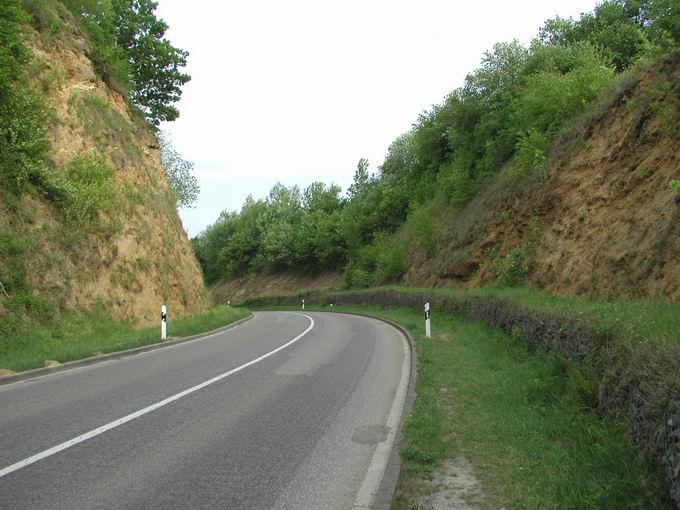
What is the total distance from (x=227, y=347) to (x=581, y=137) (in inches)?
595

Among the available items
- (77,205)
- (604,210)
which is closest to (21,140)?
(77,205)

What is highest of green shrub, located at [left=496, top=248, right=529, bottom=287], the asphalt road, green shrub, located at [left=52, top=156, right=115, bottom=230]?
green shrub, located at [left=52, top=156, right=115, bottom=230]

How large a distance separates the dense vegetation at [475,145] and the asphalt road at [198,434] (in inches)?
519

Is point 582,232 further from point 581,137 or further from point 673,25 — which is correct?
point 673,25

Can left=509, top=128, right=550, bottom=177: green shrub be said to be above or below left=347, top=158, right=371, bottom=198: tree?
below

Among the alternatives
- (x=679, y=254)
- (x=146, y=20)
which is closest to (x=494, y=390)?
(x=679, y=254)

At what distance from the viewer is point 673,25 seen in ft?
49.8

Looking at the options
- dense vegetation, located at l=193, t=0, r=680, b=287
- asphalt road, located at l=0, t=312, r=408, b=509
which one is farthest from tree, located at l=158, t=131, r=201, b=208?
asphalt road, located at l=0, t=312, r=408, b=509

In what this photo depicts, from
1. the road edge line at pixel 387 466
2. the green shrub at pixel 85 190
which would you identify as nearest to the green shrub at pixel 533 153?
the road edge line at pixel 387 466

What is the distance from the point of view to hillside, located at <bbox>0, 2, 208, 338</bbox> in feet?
54.1

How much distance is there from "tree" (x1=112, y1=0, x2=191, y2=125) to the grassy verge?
18875 mm

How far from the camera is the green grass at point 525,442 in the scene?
459cm

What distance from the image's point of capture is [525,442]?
20.0 ft

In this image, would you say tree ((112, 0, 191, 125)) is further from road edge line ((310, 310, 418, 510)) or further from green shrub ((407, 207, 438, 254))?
road edge line ((310, 310, 418, 510))
